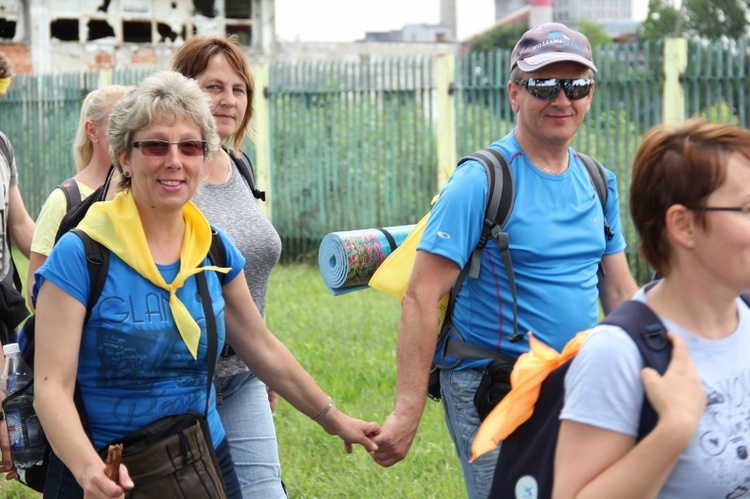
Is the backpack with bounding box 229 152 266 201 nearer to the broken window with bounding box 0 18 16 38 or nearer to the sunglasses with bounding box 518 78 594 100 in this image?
the sunglasses with bounding box 518 78 594 100

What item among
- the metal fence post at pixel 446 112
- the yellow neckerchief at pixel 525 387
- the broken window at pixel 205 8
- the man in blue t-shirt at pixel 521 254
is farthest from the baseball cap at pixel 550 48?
the broken window at pixel 205 8

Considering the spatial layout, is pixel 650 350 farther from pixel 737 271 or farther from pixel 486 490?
pixel 486 490

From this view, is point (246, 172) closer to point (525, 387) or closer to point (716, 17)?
point (525, 387)

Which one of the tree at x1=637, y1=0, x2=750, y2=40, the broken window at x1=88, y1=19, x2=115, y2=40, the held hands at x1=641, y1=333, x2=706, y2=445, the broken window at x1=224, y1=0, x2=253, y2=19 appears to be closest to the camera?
the held hands at x1=641, y1=333, x2=706, y2=445

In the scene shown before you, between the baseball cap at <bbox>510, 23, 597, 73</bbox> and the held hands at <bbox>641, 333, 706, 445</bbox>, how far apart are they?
5.26 feet

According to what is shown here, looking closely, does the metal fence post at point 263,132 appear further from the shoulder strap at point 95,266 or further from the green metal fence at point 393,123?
the shoulder strap at point 95,266

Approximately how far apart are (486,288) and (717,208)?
4.19ft

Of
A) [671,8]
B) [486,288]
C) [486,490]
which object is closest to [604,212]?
[486,288]

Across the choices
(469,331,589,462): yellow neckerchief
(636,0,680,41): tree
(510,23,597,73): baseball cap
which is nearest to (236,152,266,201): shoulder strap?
(510,23,597,73): baseball cap

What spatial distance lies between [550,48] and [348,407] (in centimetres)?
393

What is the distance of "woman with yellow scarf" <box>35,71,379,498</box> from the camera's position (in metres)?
2.94

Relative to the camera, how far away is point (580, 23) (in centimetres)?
6041

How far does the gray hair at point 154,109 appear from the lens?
3266 mm

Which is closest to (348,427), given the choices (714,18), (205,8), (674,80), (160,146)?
(160,146)
